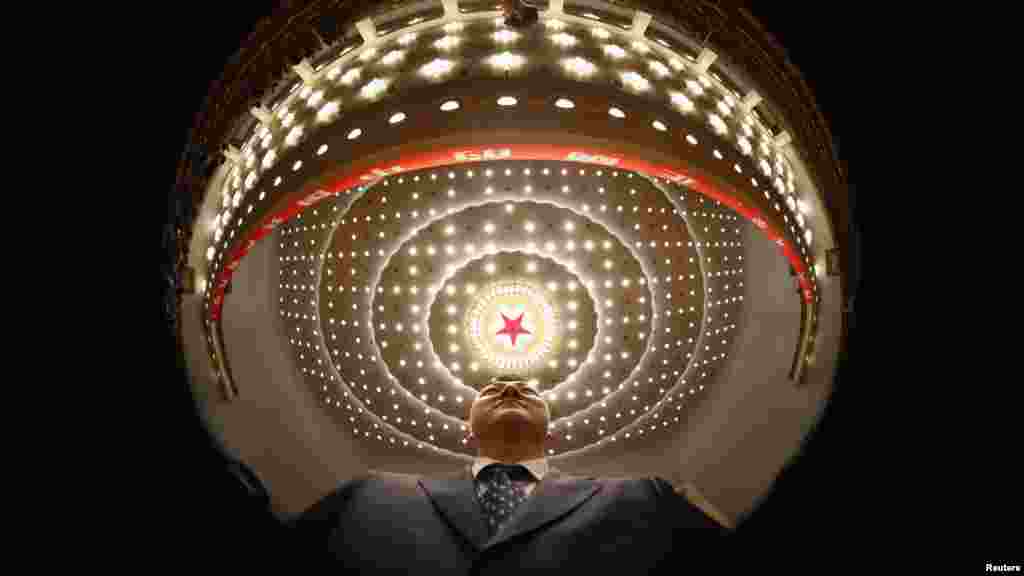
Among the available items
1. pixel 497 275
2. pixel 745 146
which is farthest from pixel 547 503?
pixel 745 146

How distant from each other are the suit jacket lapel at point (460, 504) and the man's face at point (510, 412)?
3.2 inches

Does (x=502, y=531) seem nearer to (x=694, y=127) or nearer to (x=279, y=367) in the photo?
(x=279, y=367)

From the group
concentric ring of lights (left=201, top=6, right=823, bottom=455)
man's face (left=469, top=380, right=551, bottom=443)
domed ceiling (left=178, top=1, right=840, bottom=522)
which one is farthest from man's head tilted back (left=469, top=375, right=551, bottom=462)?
concentric ring of lights (left=201, top=6, right=823, bottom=455)

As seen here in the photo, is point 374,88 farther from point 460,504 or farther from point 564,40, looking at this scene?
point 460,504

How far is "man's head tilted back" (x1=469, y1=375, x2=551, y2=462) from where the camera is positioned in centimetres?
158

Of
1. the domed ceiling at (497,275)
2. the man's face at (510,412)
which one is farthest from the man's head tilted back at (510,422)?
the domed ceiling at (497,275)

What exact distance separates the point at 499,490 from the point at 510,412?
11 cm

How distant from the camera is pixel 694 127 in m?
1.26

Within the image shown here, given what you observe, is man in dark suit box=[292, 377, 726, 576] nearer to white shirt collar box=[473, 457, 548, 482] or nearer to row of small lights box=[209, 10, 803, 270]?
white shirt collar box=[473, 457, 548, 482]

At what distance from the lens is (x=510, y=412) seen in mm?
1583

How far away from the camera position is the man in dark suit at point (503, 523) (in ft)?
4.66

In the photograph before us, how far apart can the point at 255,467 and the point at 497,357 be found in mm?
459

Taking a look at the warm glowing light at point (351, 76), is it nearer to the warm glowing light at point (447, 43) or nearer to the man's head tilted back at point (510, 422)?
the warm glowing light at point (447, 43)

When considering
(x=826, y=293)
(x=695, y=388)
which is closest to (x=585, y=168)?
(x=695, y=388)
